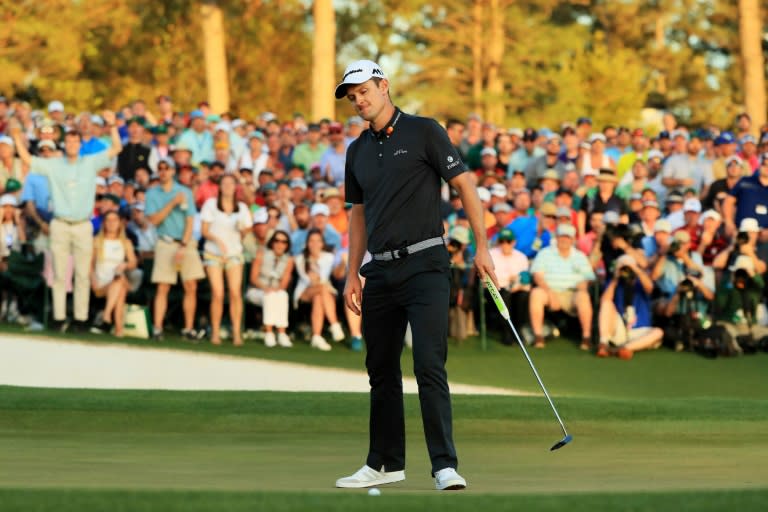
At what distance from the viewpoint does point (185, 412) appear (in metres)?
11.7

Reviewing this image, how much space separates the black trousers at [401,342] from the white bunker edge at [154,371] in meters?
6.15

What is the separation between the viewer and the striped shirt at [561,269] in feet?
64.0

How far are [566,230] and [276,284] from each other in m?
3.38

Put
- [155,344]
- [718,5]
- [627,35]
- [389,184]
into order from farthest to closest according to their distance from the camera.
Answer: [627,35]
[718,5]
[155,344]
[389,184]

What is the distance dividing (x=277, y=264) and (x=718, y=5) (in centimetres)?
4126

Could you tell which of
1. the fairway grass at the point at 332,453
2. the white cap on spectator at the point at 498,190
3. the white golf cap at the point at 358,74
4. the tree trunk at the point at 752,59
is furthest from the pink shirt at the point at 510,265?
the tree trunk at the point at 752,59

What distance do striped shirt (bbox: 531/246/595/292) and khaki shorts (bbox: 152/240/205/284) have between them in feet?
12.7

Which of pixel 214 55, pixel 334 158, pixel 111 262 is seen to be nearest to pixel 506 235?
pixel 111 262

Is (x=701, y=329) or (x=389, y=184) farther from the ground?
(x=389, y=184)

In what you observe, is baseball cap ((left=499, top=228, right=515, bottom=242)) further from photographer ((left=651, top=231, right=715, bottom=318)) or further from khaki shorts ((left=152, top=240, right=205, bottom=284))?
khaki shorts ((left=152, top=240, right=205, bottom=284))

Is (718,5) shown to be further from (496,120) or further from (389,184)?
(389,184)

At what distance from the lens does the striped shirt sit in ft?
64.0

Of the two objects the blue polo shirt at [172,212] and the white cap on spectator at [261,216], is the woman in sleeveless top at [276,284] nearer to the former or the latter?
the white cap on spectator at [261,216]

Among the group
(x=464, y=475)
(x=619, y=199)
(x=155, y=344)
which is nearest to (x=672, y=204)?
(x=619, y=199)
